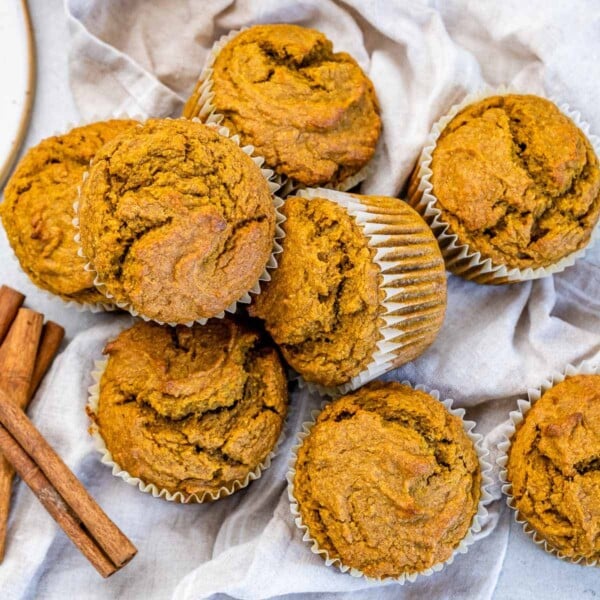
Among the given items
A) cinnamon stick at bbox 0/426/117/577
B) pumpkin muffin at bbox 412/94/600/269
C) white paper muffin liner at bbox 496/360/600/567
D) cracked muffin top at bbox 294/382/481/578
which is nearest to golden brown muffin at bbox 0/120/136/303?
cinnamon stick at bbox 0/426/117/577

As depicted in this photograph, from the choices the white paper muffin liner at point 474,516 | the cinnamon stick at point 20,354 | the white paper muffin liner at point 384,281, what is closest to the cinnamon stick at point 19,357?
the cinnamon stick at point 20,354

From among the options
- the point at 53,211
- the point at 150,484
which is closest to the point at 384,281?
the point at 150,484

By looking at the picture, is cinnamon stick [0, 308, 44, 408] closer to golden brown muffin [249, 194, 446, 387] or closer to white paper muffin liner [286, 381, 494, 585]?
golden brown muffin [249, 194, 446, 387]

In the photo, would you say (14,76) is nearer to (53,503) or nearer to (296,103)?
(296,103)

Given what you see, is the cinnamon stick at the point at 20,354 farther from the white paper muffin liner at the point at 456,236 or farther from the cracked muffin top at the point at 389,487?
the white paper muffin liner at the point at 456,236

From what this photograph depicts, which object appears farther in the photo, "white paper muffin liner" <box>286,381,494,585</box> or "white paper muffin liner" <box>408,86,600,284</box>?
"white paper muffin liner" <box>408,86,600,284</box>
